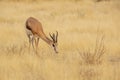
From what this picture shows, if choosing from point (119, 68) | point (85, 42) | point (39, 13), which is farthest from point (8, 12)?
point (119, 68)

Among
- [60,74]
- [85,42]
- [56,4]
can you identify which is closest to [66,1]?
[56,4]

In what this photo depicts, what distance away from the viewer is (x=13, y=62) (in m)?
8.00

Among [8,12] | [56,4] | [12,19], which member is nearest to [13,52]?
[12,19]

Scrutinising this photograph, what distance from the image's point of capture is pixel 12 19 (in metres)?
18.8

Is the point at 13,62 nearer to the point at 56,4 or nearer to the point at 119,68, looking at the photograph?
the point at 119,68

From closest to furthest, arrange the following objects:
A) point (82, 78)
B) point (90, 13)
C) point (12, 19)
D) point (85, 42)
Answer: point (82, 78) < point (85, 42) < point (12, 19) < point (90, 13)

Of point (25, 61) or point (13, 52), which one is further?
point (13, 52)

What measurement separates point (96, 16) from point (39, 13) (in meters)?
3.70

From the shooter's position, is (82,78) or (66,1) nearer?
(82,78)

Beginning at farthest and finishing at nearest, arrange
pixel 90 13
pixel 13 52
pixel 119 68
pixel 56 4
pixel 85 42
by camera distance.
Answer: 1. pixel 56 4
2. pixel 90 13
3. pixel 85 42
4. pixel 13 52
5. pixel 119 68

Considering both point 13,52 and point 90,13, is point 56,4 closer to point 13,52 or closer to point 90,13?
point 90,13

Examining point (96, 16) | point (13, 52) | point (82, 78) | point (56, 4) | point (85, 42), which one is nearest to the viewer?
point (82, 78)

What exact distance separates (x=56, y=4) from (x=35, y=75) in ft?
67.4

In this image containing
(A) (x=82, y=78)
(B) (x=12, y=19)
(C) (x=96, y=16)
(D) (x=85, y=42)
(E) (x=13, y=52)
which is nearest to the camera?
(A) (x=82, y=78)
